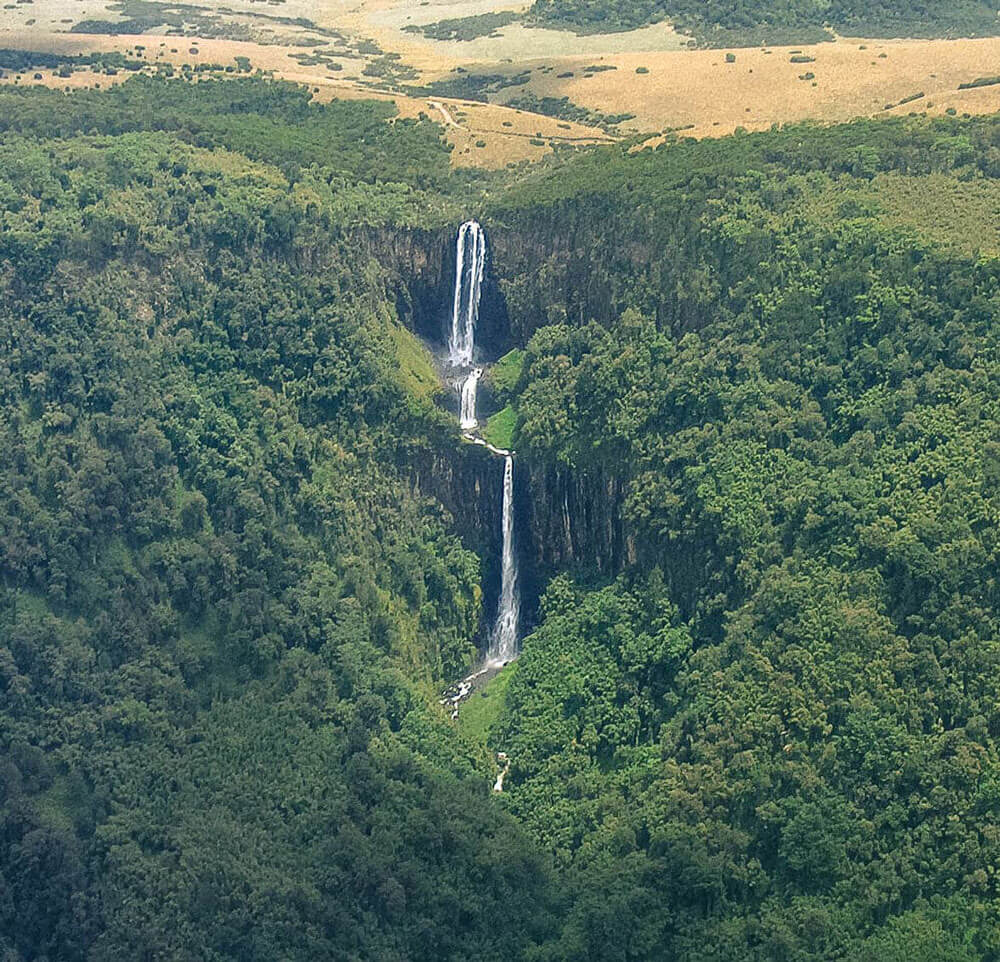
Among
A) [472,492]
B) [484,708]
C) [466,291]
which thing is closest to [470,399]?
[472,492]

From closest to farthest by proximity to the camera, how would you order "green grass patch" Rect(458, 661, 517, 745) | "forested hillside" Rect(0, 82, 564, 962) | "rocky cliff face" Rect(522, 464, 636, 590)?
1. "forested hillside" Rect(0, 82, 564, 962)
2. "green grass patch" Rect(458, 661, 517, 745)
3. "rocky cliff face" Rect(522, 464, 636, 590)

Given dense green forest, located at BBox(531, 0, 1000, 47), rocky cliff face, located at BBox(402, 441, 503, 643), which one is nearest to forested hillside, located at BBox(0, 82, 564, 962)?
rocky cliff face, located at BBox(402, 441, 503, 643)

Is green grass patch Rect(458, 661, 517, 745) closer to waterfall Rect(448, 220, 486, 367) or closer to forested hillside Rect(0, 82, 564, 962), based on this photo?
forested hillside Rect(0, 82, 564, 962)

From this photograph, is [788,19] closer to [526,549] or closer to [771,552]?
[526,549]

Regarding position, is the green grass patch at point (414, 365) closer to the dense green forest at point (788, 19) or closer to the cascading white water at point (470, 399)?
the cascading white water at point (470, 399)

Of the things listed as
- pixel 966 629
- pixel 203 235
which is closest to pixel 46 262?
pixel 203 235

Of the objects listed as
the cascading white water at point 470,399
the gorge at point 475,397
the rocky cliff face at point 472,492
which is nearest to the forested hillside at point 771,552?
the gorge at point 475,397
